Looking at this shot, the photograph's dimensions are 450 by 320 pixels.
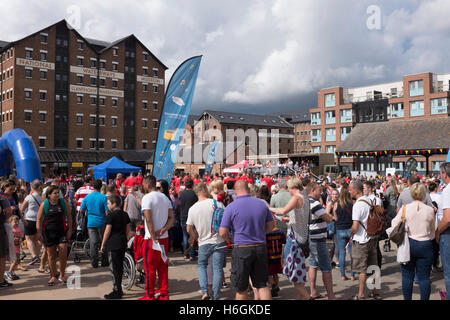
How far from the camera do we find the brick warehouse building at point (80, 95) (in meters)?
46.2

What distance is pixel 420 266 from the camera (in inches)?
196

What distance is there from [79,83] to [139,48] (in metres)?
10.9

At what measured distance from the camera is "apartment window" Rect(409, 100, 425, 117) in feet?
186

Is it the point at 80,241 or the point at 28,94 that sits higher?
the point at 28,94

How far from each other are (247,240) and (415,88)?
6159cm

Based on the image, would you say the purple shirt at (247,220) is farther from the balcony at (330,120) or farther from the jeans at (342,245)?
the balcony at (330,120)

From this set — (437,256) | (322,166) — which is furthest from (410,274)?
(322,166)

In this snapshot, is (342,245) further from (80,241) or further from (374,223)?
(80,241)

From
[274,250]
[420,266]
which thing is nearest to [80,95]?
[274,250]

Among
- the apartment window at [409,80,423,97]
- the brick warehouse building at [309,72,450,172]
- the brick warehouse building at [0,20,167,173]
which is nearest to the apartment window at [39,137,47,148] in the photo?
the brick warehouse building at [0,20,167,173]

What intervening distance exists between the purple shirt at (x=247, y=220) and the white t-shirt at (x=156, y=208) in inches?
→ 61.5

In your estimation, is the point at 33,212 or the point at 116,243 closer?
the point at 116,243

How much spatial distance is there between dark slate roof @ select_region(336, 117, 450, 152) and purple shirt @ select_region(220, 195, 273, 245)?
33.0 meters

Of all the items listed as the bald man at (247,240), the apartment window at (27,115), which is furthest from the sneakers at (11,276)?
the apartment window at (27,115)
